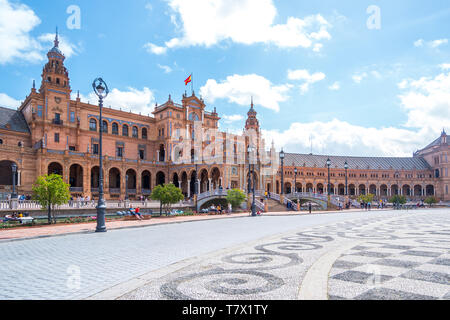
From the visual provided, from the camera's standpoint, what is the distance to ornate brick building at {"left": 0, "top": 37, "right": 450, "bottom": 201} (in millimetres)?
44125

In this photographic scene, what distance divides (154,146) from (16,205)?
3721 cm

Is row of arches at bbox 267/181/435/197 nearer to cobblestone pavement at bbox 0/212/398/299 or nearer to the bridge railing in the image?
the bridge railing

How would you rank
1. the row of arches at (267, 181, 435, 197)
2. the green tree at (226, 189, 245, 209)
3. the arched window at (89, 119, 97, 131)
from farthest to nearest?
the row of arches at (267, 181, 435, 197), the arched window at (89, 119, 97, 131), the green tree at (226, 189, 245, 209)

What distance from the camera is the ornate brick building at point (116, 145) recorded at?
1737 inches

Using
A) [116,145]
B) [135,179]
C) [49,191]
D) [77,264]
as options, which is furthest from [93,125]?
[77,264]

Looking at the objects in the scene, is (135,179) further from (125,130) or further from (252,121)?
(252,121)

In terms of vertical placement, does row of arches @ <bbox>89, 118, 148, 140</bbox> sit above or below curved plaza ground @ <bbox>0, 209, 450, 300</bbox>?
above

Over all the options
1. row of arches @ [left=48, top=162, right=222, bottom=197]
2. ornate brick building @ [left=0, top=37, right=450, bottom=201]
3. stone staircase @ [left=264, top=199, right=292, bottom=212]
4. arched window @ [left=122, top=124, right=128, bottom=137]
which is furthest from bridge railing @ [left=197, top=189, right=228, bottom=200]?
arched window @ [left=122, top=124, right=128, bottom=137]

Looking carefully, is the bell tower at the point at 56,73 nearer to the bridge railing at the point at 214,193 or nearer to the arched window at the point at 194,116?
the arched window at the point at 194,116

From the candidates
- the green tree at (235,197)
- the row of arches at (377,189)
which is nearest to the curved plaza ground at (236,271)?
the green tree at (235,197)

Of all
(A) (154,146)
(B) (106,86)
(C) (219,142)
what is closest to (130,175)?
(A) (154,146)

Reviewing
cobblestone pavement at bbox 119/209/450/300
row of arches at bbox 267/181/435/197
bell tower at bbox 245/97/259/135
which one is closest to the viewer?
cobblestone pavement at bbox 119/209/450/300
